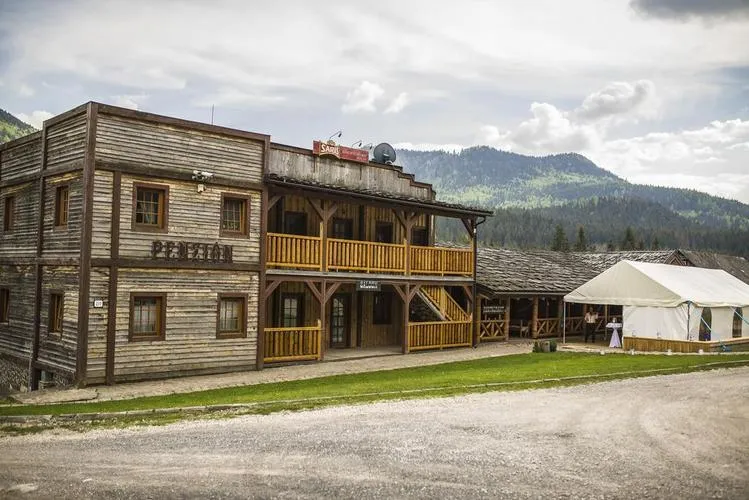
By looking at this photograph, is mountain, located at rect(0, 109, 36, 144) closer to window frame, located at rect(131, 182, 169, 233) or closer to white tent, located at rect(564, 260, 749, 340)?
window frame, located at rect(131, 182, 169, 233)

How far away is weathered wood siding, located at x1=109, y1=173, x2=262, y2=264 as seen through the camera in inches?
741

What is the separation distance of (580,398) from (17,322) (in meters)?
17.3

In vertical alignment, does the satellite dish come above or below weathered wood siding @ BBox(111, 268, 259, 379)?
above

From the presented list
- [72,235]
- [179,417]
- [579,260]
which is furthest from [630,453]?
[579,260]

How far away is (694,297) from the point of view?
1070 inches

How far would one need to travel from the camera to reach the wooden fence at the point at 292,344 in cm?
2247

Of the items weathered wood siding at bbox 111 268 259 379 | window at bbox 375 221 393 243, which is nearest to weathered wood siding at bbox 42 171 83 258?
weathered wood siding at bbox 111 268 259 379

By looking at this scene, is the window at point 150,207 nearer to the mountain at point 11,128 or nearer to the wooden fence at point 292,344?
the wooden fence at point 292,344

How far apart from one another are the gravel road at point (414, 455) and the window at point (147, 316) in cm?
719

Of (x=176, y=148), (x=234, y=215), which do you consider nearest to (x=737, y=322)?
(x=234, y=215)

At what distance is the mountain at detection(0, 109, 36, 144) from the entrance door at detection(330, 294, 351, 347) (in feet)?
410

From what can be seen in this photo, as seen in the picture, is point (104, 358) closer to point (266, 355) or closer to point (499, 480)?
point (266, 355)

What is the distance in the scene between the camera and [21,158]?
22781mm

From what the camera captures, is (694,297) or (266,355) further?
(694,297)
